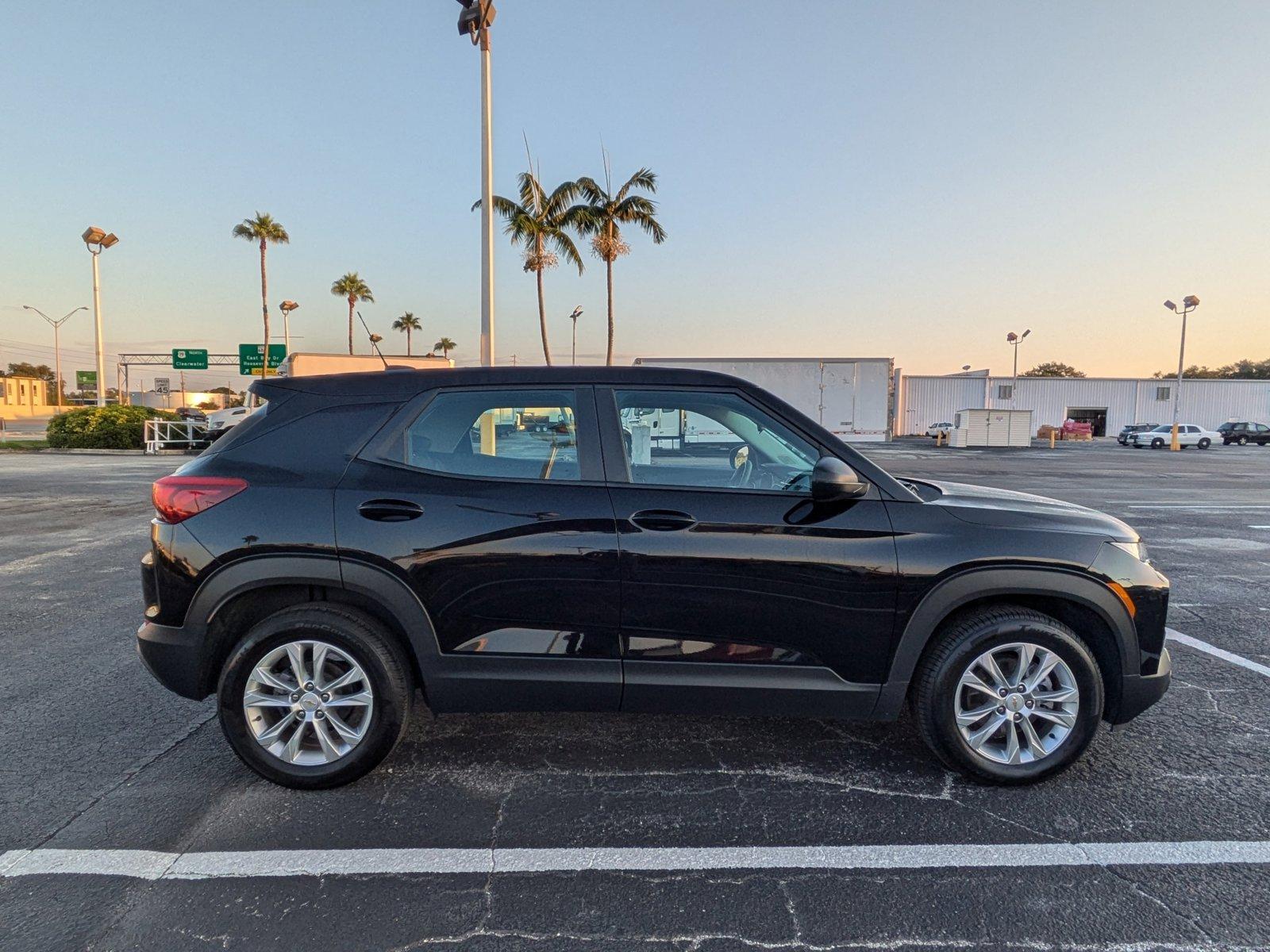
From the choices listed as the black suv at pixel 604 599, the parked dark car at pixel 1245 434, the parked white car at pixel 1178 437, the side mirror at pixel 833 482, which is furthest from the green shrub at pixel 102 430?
the parked dark car at pixel 1245 434

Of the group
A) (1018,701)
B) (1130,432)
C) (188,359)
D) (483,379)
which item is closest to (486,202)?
(483,379)

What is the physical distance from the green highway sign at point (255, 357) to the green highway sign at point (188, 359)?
3.71 meters

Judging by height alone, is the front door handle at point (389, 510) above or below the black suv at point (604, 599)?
above

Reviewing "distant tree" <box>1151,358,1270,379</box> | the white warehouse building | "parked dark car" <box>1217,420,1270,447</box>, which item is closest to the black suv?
the white warehouse building

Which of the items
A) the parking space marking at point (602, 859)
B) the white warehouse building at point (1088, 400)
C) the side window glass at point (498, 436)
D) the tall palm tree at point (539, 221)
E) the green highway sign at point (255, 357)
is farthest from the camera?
the white warehouse building at point (1088, 400)

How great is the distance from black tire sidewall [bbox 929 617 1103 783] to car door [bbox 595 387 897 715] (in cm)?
29

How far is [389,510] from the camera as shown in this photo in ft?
9.54

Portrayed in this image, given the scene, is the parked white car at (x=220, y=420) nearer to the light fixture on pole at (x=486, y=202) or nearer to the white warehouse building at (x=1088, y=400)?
the light fixture on pole at (x=486, y=202)

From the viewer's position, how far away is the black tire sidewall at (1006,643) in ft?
9.58

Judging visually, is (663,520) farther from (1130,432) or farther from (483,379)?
(1130,432)

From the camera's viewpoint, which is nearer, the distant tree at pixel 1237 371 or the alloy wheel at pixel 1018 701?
the alloy wheel at pixel 1018 701

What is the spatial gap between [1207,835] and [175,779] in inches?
165

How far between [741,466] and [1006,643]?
1330 millimetres

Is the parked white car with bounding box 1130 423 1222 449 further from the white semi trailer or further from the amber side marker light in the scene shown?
the amber side marker light
